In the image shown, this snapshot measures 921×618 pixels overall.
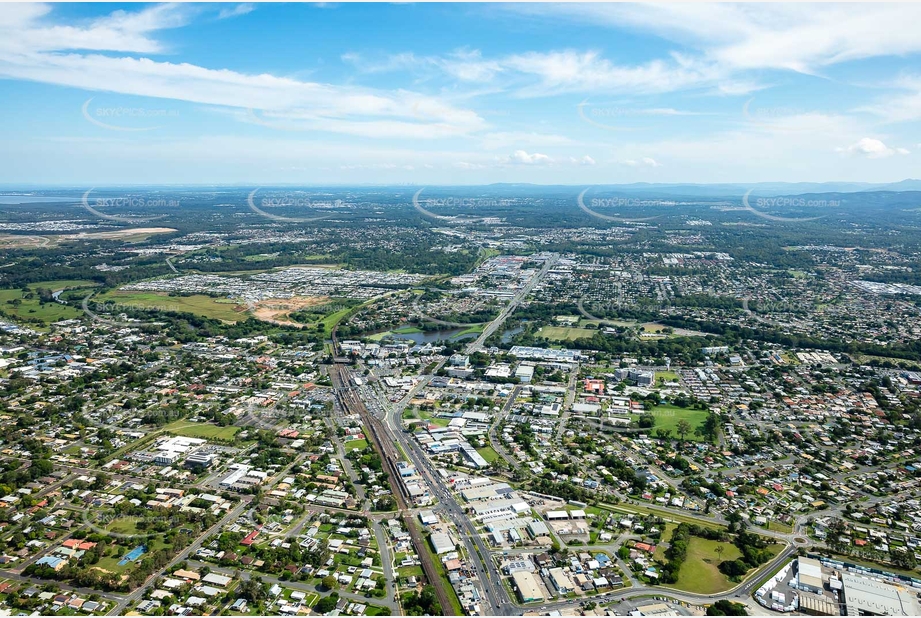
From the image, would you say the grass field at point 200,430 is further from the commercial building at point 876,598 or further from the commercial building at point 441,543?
the commercial building at point 876,598

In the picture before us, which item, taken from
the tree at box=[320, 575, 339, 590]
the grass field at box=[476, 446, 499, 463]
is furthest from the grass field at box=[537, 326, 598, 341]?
the tree at box=[320, 575, 339, 590]

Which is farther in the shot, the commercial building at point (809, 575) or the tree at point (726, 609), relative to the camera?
the commercial building at point (809, 575)

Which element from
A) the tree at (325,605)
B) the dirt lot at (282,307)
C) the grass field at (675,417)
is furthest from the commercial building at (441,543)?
the dirt lot at (282,307)

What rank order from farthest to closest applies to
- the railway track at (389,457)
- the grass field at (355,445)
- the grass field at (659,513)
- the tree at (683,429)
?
the tree at (683,429) → the grass field at (355,445) → the grass field at (659,513) → the railway track at (389,457)

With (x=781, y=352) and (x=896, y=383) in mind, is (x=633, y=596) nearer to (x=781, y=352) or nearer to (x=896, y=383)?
(x=896, y=383)

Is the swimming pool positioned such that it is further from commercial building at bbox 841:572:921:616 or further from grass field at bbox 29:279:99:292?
grass field at bbox 29:279:99:292

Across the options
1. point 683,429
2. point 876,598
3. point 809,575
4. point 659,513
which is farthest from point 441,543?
point 683,429

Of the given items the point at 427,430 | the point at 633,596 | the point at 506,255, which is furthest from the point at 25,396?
the point at 506,255
